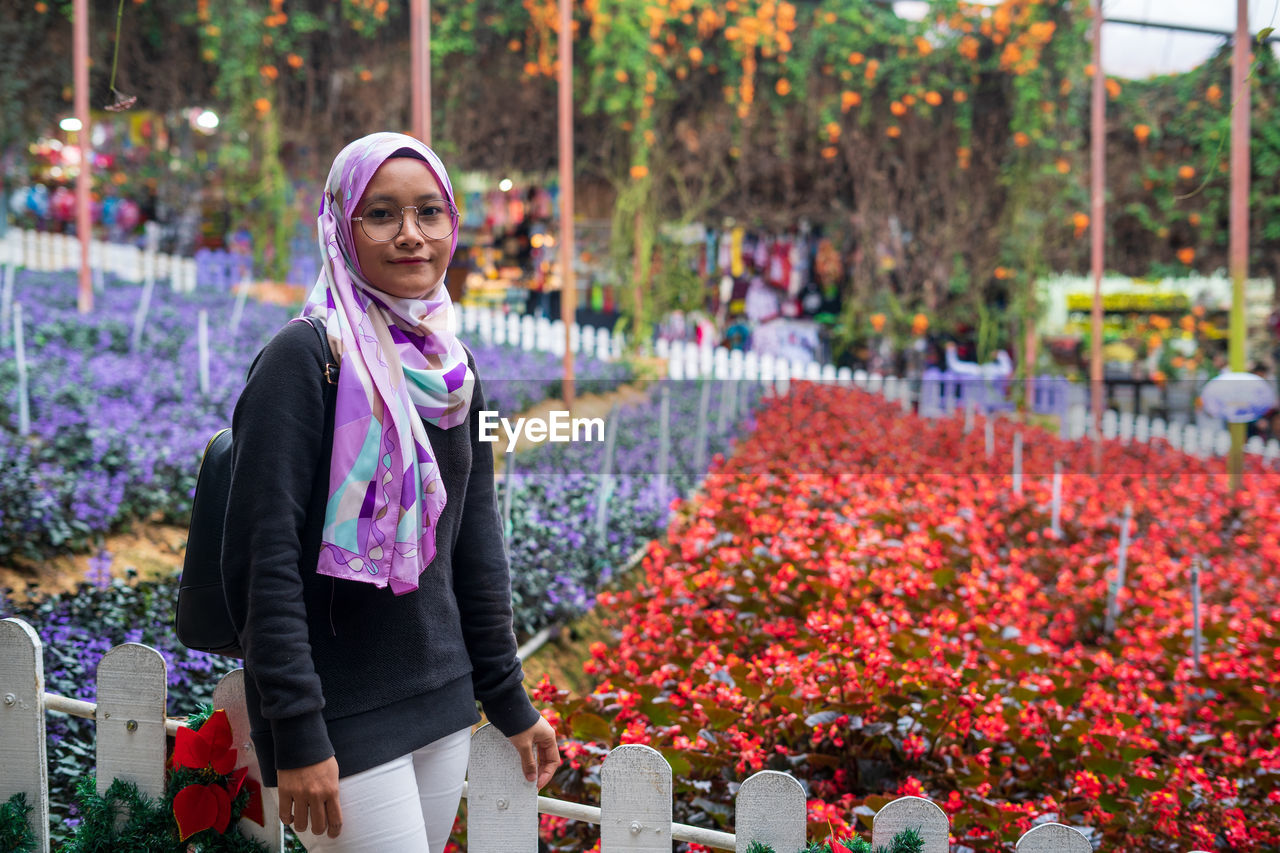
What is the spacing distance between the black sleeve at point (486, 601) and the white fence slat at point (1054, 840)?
630 mm

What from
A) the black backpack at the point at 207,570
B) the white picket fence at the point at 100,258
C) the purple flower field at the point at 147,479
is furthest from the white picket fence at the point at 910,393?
the black backpack at the point at 207,570

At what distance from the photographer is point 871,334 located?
9.97 metres

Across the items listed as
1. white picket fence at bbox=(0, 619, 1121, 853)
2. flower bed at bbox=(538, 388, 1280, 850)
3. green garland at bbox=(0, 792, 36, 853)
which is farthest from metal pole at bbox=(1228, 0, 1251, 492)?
green garland at bbox=(0, 792, 36, 853)

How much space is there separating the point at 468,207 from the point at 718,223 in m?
2.40

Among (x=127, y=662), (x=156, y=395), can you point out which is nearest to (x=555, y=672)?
(x=127, y=662)

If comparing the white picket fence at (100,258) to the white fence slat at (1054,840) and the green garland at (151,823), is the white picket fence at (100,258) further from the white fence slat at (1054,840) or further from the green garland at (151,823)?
the white fence slat at (1054,840)

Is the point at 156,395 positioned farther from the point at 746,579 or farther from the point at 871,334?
the point at 871,334

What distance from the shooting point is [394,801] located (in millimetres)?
1175

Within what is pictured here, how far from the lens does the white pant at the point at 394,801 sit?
3.78ft

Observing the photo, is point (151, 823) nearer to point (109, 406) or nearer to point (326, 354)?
point (326, 354)

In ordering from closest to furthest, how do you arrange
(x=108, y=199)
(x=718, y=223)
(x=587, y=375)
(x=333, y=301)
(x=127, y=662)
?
1. (x=333, y=301)
2. (x=127, y=662)
3. (x=587, y=375)
4. (x=108, y=199)
5. (x=718, y=223)

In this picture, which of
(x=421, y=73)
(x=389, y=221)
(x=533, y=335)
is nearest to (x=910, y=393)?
(x=533, y=335)

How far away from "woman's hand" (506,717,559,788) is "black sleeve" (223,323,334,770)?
32 cm

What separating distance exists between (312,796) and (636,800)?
45 centimetres
